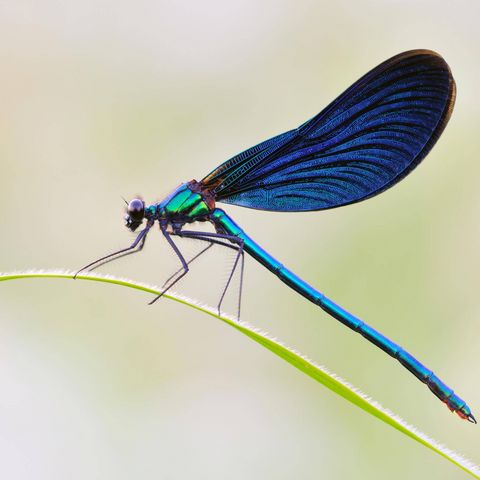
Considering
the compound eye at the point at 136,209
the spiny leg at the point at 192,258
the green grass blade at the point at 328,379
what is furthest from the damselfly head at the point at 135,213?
the green grass blade at the point at 328,379

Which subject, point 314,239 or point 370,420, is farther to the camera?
point 314,239

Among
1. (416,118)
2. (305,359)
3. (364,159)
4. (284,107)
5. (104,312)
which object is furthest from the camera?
(284,107)

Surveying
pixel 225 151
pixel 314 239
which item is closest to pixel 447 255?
pixel 314 239

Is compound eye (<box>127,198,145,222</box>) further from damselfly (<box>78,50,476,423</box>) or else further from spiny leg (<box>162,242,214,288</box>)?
spiny leg (<box>162,242,214,288</box>)

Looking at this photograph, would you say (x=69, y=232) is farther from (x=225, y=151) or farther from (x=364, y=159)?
(x=364, y=159)

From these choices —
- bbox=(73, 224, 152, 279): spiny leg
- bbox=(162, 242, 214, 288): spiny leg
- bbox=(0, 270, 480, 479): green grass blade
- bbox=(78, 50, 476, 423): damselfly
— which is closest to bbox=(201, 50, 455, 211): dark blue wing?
bbox=(78, 50, 476, 423): damselfly

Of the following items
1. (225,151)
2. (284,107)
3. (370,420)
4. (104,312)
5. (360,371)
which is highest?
(284,107)

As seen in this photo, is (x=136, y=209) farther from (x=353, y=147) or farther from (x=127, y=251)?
(x=353, y=147)
